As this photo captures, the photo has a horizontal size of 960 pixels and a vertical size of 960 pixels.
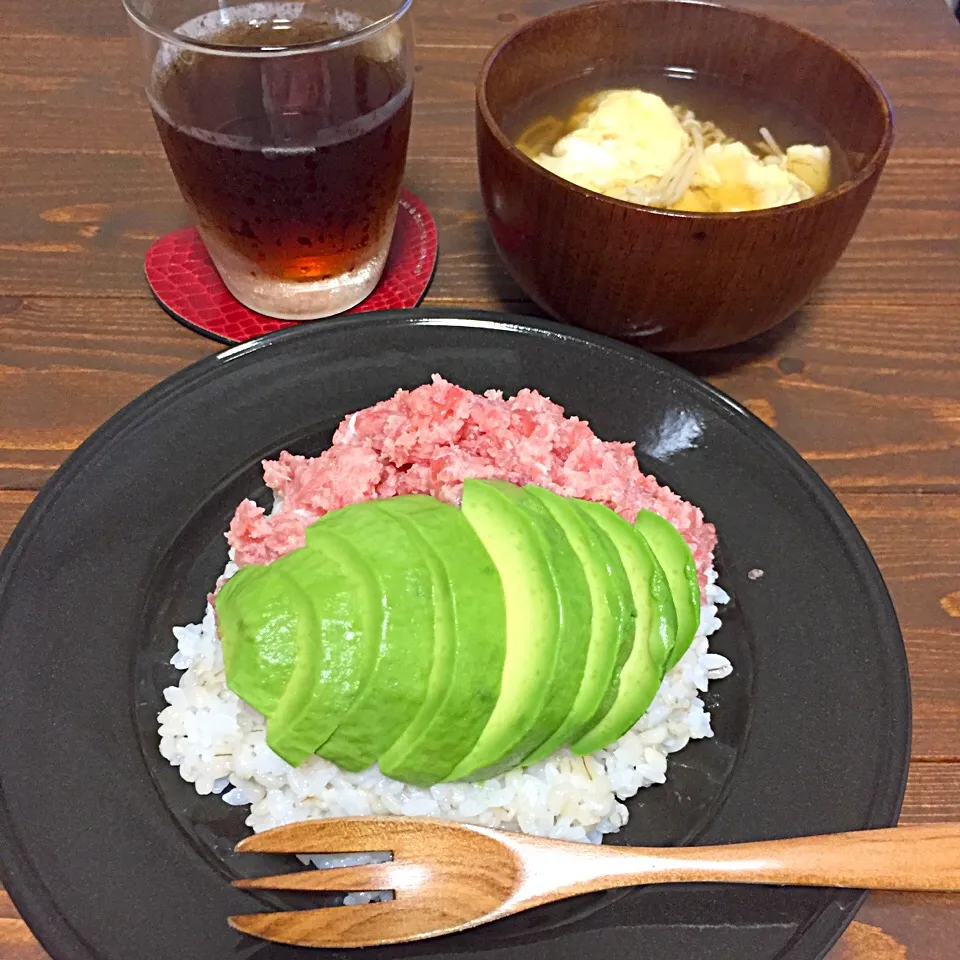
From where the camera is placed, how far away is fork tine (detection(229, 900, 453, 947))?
993mm

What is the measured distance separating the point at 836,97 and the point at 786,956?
152 cm

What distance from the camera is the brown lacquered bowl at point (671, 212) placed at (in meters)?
1.46

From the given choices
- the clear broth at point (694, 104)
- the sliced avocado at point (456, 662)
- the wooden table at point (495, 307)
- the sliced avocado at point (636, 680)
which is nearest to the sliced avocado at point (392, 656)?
the sliced avocado at point (456, 662)

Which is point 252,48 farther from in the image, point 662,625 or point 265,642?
point 662,625

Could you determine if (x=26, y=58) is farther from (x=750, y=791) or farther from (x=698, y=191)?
(x=750, y=791)

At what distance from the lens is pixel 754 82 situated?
71.6 inches

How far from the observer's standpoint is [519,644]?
3.64 ft

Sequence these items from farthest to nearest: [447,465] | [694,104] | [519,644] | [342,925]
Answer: [694,104], [447,465], [519,644], [342,925]

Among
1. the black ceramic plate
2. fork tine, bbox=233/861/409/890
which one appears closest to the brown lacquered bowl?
the black ceramic plate

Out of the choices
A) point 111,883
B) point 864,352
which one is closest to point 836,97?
point 864,352

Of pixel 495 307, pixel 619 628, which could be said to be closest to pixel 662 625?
pixel 619 628

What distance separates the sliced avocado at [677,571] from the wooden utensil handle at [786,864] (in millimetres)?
253

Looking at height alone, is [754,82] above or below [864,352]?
above

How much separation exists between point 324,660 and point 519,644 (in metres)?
0.25
